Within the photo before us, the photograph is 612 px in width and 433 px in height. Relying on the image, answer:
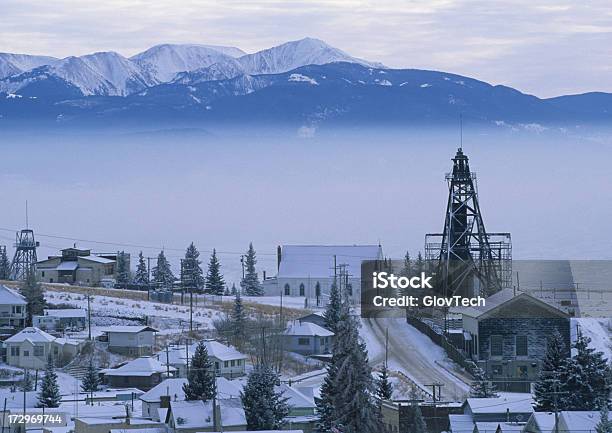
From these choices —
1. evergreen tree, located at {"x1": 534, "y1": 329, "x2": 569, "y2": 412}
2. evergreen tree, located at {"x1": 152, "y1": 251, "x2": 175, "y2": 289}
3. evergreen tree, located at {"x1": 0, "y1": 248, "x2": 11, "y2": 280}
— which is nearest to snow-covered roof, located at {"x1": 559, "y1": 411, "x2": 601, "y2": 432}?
evergreen tree, located at {"x1": 534, "y1": 329, "x2": 569, "y2": 412}

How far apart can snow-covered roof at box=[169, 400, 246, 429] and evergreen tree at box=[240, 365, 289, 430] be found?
0.78 ft

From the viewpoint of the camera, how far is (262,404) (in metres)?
36.9

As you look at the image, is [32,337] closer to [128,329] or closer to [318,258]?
[128,329]

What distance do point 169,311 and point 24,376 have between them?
13.7 m

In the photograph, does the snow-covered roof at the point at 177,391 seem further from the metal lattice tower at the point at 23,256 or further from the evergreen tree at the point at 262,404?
the metal lattice tower at the point at 23,256

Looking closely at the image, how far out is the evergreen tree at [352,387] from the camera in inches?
1314

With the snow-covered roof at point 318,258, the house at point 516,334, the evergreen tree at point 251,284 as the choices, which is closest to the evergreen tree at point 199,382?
the house at point 516,334

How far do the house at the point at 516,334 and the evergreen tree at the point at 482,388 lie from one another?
3070mm

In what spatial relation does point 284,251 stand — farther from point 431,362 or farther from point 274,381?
point 274,381

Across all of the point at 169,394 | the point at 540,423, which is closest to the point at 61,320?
the point at 169,394

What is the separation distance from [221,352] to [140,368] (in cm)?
268

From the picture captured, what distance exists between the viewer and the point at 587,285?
218ft

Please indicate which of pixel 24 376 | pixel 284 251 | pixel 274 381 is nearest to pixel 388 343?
pixel 24 376

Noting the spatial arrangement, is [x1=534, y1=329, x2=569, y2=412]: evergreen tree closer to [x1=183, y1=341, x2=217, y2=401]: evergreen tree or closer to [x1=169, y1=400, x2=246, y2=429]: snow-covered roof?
[x1=169, y1=400, x2=246, y2=429]: snow-covered roof
